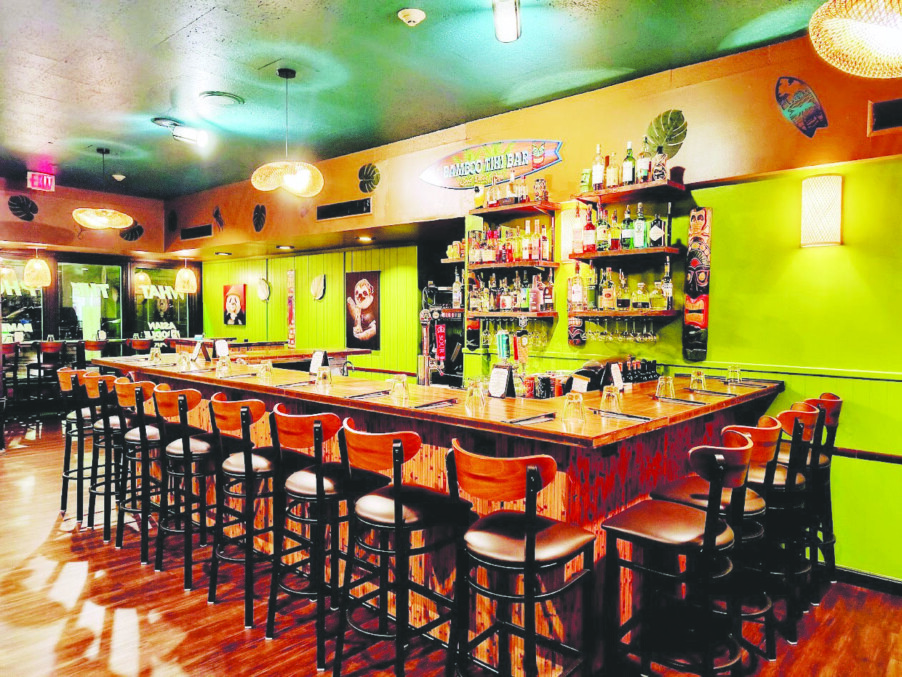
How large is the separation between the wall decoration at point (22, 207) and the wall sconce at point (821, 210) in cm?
→ 917

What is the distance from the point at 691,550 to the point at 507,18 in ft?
8.91

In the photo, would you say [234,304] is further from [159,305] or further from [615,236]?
[615,236]

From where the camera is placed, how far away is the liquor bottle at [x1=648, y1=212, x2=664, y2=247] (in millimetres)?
4043

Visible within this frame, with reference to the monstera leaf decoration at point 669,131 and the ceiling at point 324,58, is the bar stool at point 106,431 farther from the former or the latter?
the monstera leaf decoration at point 669,131

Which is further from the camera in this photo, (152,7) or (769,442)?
(152,7)

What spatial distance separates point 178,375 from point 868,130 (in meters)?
4.65

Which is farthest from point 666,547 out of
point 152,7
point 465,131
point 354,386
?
point 465,131

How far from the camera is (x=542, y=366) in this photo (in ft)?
16.3

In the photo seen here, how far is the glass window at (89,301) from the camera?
930cm

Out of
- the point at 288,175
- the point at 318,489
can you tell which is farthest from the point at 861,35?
the point at 288,175

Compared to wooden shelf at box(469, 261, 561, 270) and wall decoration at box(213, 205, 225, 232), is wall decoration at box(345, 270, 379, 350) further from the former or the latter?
wooden shelf at box(469, 261, 561, 270)

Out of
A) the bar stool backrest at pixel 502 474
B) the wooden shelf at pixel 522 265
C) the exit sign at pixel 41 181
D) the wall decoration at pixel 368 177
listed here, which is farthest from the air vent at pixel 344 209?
the bar stool backrest at pixel 502 474

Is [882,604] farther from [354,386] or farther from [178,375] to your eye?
[178,375]

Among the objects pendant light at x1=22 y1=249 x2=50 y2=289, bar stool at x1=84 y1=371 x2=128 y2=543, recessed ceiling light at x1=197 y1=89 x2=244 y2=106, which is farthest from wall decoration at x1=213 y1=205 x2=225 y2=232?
bar stool at x1=84 y1=371 x2=128 y2=543
